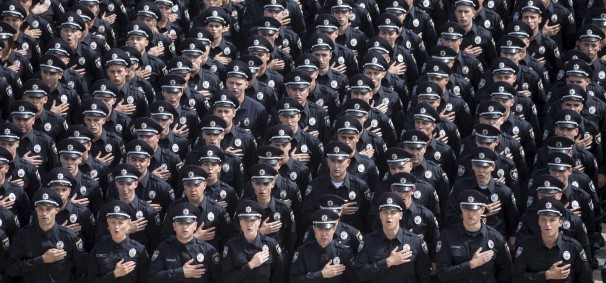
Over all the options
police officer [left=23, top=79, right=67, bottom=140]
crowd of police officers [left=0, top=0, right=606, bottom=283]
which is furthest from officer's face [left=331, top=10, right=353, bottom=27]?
police officer [left=23, top=79, right=67, bottom=140]

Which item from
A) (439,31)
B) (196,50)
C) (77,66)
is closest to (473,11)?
(439,31)

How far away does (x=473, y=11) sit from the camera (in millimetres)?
26578

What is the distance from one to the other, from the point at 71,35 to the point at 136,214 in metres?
5.41

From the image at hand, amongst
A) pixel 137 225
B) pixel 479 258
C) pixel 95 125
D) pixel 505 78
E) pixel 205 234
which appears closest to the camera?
pixel 479 258

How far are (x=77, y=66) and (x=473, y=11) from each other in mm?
6656

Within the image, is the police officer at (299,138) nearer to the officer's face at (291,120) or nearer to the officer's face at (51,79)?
the officer's face at (291,120)

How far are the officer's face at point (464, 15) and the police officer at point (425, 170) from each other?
4.38 meters

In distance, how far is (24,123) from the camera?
23.3 m

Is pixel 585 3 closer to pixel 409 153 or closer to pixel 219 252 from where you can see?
pixel 409 153

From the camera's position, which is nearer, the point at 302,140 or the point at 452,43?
the point at 302,140

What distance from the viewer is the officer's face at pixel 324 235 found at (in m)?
20.2

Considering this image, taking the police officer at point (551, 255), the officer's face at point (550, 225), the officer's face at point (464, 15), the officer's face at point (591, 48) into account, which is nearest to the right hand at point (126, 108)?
the officer's face at point (464, 15)

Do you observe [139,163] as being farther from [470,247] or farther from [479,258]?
[479,258]

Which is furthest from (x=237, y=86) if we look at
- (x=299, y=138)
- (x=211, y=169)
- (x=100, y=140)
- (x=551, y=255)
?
(x=551, y=255)
